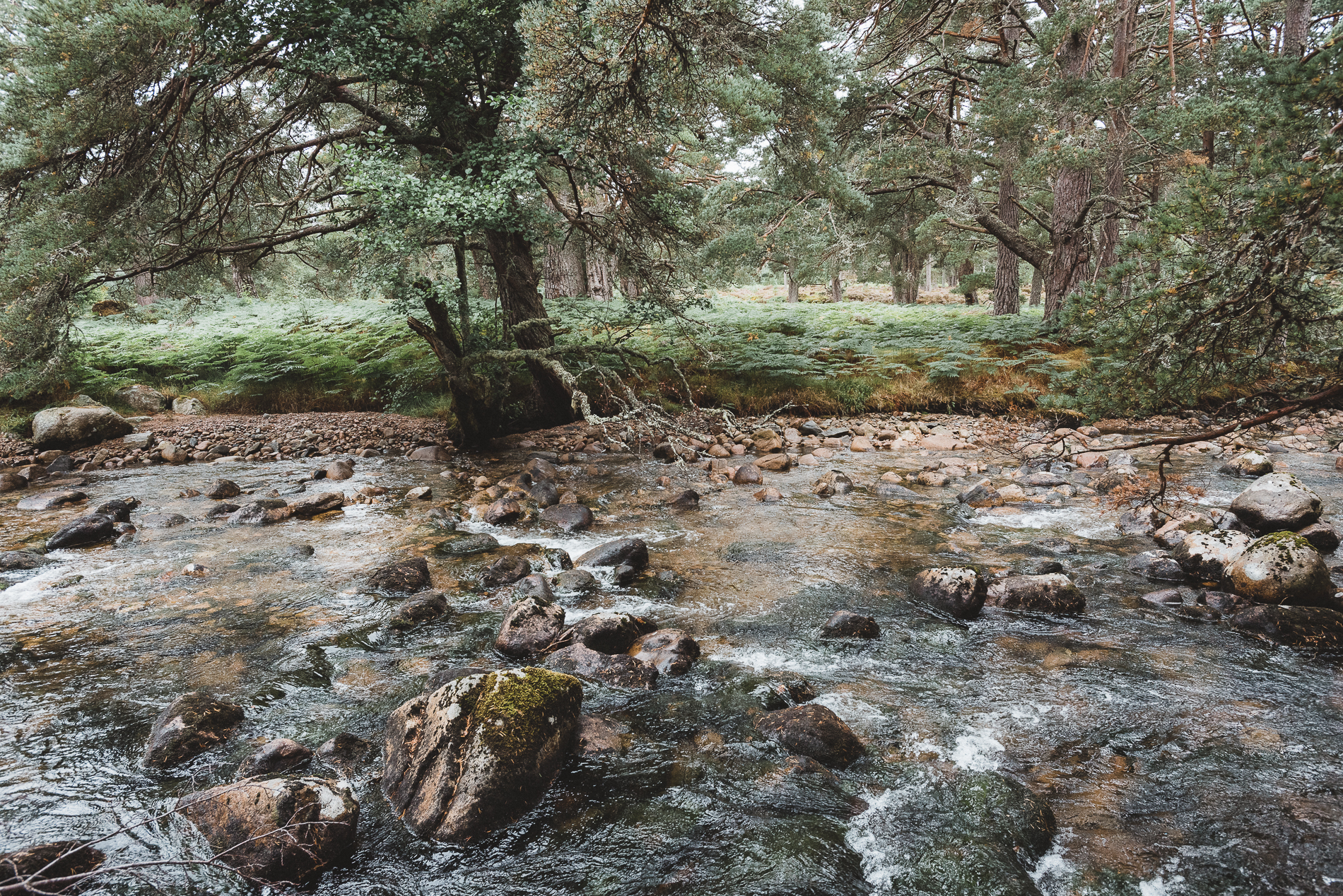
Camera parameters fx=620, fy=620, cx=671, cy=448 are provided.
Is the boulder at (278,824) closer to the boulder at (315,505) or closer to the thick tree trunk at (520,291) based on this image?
the boulder at (315,505)

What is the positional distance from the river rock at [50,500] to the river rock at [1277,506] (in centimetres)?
1509

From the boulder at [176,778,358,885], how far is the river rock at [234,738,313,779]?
1.17ft

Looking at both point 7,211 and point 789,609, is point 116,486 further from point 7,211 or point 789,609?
point 789,609

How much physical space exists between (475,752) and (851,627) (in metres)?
3.03

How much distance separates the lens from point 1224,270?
4094 mm

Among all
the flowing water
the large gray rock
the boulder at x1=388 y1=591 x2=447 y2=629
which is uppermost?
the large gray rock

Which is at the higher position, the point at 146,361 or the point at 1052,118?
the point at 1052,118

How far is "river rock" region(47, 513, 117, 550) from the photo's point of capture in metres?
7.09

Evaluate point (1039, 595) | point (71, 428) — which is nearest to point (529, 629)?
point (1039, 595)

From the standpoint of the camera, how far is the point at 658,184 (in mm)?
10617

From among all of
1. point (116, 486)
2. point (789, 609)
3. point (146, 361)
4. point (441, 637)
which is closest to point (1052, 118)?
point (789, 609)

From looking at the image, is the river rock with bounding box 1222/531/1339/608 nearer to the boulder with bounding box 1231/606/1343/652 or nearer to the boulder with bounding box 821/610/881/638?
the boulder with bounding box 1231/606/1343/652

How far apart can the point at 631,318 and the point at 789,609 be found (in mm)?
7120

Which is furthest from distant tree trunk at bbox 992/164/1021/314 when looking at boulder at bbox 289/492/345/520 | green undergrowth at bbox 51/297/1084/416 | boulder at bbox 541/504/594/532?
boulder at bbox 289/492/345/520
